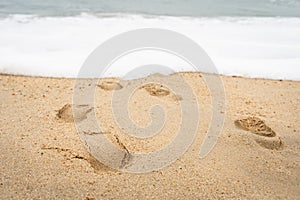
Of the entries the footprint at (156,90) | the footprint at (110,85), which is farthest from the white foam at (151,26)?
the footprint at (156,90)

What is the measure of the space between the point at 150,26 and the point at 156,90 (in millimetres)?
2386

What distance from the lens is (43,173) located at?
184 centimetres

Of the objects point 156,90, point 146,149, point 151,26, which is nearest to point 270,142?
point 146,149

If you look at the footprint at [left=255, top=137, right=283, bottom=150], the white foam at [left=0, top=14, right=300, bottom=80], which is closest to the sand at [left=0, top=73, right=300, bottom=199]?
the footprint at [left=255, top=137, right=283, bottom=150]

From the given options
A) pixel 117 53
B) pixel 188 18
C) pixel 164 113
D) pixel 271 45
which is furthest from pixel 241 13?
pixel 164 113

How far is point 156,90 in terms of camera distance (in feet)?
9.37

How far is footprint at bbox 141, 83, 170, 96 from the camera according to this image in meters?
2.80

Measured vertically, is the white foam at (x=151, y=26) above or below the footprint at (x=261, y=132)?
above

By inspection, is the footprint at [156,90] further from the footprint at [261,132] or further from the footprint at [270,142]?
the footprint at [270,142]

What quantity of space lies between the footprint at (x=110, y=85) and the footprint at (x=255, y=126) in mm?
1081

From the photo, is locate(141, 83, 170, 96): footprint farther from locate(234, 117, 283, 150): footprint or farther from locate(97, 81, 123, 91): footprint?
locate(234, 117, 283, 150): footprint

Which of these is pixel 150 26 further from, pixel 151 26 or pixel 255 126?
pixel 255 126

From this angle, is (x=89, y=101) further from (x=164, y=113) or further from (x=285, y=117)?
(x=285, y=117)

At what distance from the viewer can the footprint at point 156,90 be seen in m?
2.80
